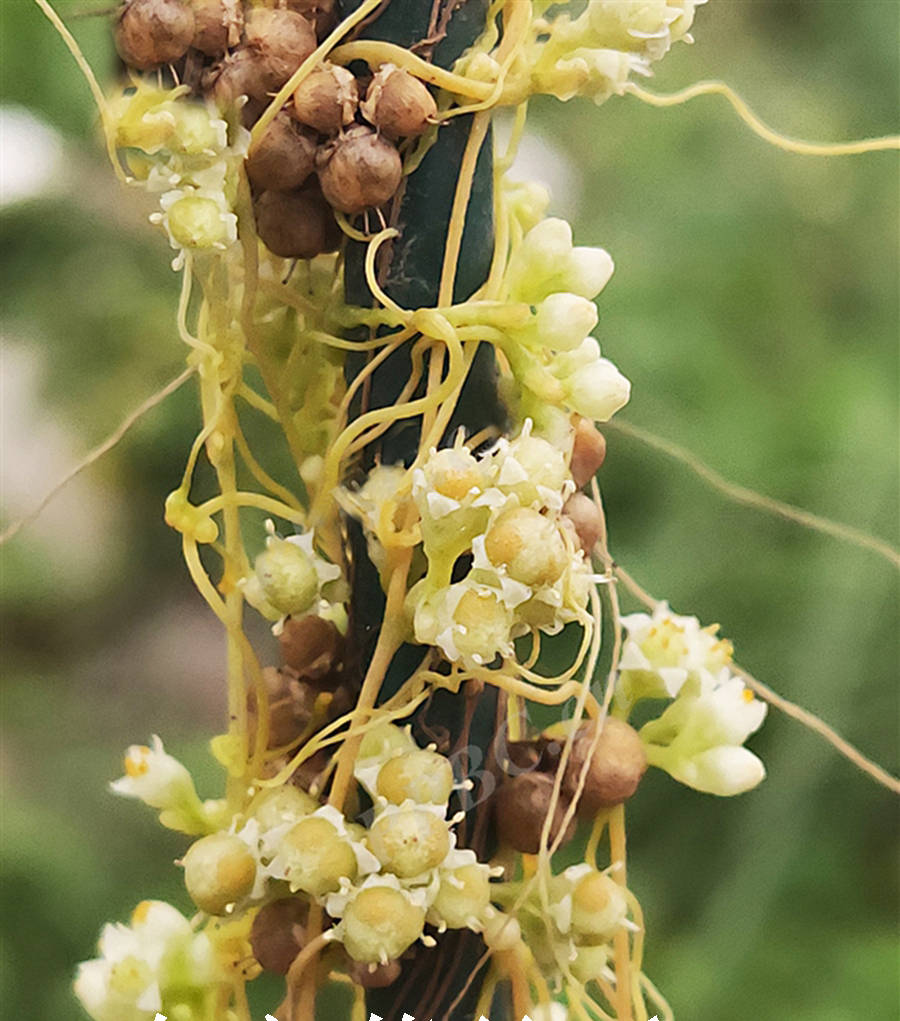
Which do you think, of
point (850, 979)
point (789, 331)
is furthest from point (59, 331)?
point (850, 979)

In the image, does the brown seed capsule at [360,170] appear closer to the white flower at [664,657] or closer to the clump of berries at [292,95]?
the clump of berries at [292,95]

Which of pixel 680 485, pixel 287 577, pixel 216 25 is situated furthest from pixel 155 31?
pixel 680 485

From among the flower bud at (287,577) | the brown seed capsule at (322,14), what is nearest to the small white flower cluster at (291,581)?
the flower bud at (287,577)

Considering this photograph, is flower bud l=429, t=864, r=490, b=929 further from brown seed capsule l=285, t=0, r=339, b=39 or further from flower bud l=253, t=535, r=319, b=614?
brown seed capsule l=285, t=0, r=339, b=39

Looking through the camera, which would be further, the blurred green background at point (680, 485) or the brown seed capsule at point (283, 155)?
the blurred green background at point (680, 485)

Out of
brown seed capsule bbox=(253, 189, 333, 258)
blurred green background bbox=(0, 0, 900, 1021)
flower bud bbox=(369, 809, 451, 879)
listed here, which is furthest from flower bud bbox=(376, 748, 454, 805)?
blurred green background bbox=(0, 0, 900, 1021)

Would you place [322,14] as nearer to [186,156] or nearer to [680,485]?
[186,156]
